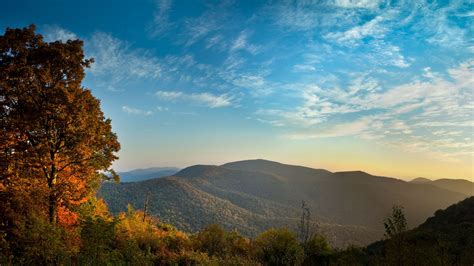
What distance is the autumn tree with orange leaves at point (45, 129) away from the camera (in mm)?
13008

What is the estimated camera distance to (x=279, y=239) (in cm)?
2086

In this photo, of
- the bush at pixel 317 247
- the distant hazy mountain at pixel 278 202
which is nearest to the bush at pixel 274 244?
the bush at pixel 317 247

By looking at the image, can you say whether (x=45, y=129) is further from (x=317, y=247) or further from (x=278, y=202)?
(x=278, y=202)

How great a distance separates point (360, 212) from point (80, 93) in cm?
16579

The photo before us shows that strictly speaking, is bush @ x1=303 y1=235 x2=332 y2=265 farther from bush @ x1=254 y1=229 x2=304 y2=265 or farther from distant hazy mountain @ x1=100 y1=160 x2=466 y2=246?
distant hazy mountain @ x1=100 y1=160 x2=466 y2=246

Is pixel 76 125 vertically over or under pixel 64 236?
over

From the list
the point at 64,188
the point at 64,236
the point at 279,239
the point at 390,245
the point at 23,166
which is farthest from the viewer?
the point at 279,239

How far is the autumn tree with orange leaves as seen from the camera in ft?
42.7

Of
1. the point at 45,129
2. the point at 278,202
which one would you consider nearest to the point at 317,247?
the point at 45,129

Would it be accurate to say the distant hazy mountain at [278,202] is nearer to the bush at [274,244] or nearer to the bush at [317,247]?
→ the bush at [317,247]

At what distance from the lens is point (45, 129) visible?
13789mm

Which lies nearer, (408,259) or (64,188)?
(408,259)

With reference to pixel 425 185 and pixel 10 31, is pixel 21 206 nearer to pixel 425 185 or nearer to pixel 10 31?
pixel 10 31

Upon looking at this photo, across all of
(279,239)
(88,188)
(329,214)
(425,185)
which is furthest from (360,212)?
(88,188)
